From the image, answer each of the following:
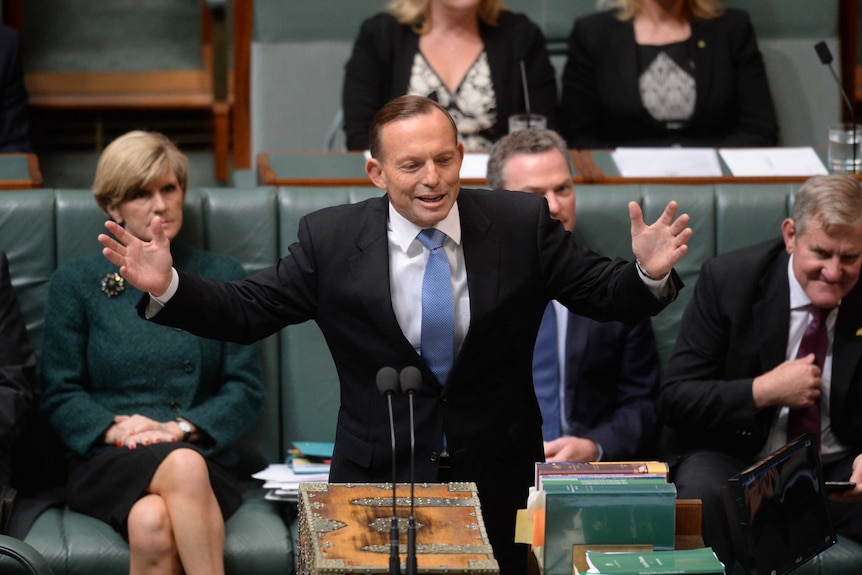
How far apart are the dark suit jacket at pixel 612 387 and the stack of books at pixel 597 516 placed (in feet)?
3.98

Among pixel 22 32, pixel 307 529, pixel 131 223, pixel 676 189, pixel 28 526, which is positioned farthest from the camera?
pixel 22 32

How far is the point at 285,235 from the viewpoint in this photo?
3.37 m

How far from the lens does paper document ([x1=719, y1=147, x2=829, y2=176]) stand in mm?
3719

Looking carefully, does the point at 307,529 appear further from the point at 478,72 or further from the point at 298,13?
the point at 298,13

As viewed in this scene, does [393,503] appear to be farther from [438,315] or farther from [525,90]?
[525,90]

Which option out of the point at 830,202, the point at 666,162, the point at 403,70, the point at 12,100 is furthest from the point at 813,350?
the point at 12,100

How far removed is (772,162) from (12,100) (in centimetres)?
240

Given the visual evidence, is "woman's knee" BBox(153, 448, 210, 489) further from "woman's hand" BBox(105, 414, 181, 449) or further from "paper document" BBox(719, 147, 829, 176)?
"paper document" BBox(719, 147, 829, 176)

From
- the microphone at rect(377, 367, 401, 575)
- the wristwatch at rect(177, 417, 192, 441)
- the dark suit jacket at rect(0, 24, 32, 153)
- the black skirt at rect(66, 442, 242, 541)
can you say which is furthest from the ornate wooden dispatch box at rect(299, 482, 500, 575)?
the dark suit jacket at rect(0, 24, 32, 153)

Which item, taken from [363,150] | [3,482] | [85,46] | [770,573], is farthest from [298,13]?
[770,573]

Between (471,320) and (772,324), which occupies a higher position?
(471,320)

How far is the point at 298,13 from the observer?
4625 millimetres

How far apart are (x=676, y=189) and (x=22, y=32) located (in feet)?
10.4

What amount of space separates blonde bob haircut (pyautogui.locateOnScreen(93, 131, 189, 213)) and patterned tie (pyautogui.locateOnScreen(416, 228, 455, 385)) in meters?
1.00
